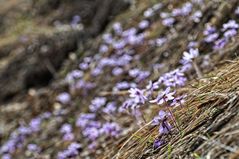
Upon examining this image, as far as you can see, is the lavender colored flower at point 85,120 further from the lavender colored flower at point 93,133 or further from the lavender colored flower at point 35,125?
the lavender colored flower at point 35,125

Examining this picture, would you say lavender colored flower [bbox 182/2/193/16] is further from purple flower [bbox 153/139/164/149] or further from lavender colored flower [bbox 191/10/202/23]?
purple flower [bbox 153/139/164/149]

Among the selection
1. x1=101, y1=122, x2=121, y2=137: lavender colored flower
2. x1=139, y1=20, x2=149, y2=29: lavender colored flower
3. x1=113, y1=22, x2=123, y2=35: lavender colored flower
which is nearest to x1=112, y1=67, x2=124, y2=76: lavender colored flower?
x1=139, y1=20, x2=149, y2=29: lavender colored flower

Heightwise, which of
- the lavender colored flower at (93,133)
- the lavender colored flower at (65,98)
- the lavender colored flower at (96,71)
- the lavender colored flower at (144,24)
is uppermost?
the lavender colored flower at (144,24)

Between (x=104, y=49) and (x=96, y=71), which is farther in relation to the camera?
(x=104, y=49)

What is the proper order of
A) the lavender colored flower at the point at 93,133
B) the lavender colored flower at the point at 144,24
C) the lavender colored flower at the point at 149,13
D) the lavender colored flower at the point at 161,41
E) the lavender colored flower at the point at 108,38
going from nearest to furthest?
the lavender colored flower at the point at 93,133 < the lavender colored flower at the point at 161,41 < the lavender colored flower at the point at 144,24 < the lavender colored flower at the point at 149,13 < the lavender colored flower at the point at 108,38

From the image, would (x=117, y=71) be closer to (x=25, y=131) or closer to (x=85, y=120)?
(x=85, y=120)

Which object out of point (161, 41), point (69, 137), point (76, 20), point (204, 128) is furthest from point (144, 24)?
point (204, 128)

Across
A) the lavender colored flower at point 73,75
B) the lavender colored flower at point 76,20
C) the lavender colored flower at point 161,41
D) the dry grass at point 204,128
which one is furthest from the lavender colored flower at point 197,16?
the lavender colored flower at point 76,20

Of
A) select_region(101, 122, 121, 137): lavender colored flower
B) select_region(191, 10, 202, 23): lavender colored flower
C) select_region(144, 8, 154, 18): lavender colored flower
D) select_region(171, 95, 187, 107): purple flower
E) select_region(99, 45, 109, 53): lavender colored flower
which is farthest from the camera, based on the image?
select_region(99, 45, 109, 53): lavender colored flower

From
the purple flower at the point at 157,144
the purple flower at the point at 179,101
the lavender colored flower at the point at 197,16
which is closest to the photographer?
the purple flower at the point at 157,144

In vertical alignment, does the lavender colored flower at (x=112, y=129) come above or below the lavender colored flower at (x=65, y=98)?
below

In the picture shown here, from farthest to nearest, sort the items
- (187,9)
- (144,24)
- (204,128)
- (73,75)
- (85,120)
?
(73,75) → (144,24) → (187,9) → (85,120) → (204,128)

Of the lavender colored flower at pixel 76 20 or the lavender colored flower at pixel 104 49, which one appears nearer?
the lavender colored flower at pixel 104 49
